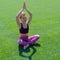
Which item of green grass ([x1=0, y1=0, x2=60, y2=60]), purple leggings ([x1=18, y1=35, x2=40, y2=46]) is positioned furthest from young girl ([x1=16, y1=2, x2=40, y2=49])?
green grass ([x1=0, y1=0, x2=60, y2=60])

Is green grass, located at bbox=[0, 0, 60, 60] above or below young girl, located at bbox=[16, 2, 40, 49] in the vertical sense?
below

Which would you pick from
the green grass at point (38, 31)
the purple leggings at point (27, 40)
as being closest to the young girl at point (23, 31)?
the purple leggings at point (27, 40)

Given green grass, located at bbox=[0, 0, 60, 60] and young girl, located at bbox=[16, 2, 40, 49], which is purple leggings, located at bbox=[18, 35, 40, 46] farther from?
green grass, located at bbox=[0, 0, 60, 60]

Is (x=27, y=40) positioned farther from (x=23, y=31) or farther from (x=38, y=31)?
(x=38, y=31)

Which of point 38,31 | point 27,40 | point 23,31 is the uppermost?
point 23,31

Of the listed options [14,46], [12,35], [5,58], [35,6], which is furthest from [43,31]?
[35,6]

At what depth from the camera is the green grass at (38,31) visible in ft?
20.1

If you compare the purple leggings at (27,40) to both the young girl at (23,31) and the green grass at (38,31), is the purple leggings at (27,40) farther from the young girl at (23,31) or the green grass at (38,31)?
the green grass at (38,31)

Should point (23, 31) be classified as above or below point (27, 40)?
above

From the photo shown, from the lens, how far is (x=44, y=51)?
6.26 metres

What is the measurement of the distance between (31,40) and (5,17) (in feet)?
12.0

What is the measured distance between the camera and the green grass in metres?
6.12

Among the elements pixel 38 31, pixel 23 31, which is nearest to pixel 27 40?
pixel 23 31

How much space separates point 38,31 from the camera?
7.89 metres
